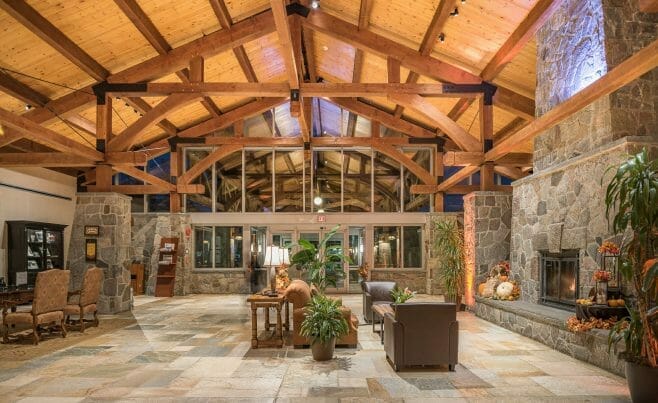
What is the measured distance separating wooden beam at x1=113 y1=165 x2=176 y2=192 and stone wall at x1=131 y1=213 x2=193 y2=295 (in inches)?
39.6

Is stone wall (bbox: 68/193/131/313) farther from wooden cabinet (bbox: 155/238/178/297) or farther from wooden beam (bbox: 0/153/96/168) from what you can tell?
wooden cabinet (bbox: 155/238/178/297)

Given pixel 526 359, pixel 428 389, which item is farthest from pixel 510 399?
pixel 526 359

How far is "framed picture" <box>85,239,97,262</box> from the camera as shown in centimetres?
927

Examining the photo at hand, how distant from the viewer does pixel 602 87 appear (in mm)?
5219

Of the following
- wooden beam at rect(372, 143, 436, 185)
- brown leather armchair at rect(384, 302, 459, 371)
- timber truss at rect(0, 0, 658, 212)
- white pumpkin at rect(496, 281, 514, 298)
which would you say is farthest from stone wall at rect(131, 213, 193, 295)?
brown leather armchair at rect(384, 302, 459, 371)

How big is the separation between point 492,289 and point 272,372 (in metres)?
4.90

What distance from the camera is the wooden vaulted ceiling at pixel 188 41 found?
7.36 meters

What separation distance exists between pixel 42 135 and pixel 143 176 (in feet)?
14.3

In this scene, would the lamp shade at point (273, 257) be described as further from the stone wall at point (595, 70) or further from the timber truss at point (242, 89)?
the stone wall at point (595, 70)

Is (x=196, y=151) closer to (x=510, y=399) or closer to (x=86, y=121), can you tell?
(x=86, y=121)

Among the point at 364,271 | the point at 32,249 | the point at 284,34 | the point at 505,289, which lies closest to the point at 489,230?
the point at 505,289

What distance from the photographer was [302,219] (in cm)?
1411

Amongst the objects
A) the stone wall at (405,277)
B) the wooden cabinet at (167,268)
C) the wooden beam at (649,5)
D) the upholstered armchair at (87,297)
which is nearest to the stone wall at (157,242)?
the wooden cabinet at (167,268)

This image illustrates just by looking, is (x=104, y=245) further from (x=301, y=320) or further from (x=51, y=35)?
(x=301, y=320)
